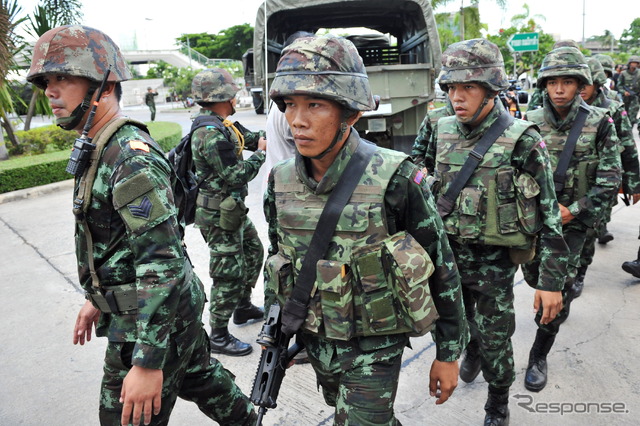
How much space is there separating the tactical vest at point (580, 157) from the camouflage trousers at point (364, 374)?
210cm

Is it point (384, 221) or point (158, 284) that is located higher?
point (384, 221)

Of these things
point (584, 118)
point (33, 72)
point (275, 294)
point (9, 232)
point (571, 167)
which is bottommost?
point (9, 232)

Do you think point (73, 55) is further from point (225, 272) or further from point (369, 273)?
point (225, 272)

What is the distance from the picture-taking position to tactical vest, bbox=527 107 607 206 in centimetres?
352

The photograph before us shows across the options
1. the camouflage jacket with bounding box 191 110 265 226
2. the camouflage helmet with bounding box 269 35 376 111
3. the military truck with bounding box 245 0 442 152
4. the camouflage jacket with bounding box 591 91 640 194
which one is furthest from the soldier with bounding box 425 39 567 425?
the military truck with bounding box 245 0 442 152

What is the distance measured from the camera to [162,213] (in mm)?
1917

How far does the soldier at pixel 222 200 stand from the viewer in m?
3.70

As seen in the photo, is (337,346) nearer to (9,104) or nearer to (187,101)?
(9,104)

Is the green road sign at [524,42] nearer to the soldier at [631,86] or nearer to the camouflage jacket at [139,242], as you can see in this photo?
the soldier at [631,86]

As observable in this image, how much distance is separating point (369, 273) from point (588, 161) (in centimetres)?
236

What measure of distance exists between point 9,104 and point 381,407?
11.8 m

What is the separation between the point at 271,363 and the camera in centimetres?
196

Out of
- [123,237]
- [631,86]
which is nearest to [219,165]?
[123,237]

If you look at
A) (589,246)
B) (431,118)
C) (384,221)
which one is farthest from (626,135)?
(384,221)
